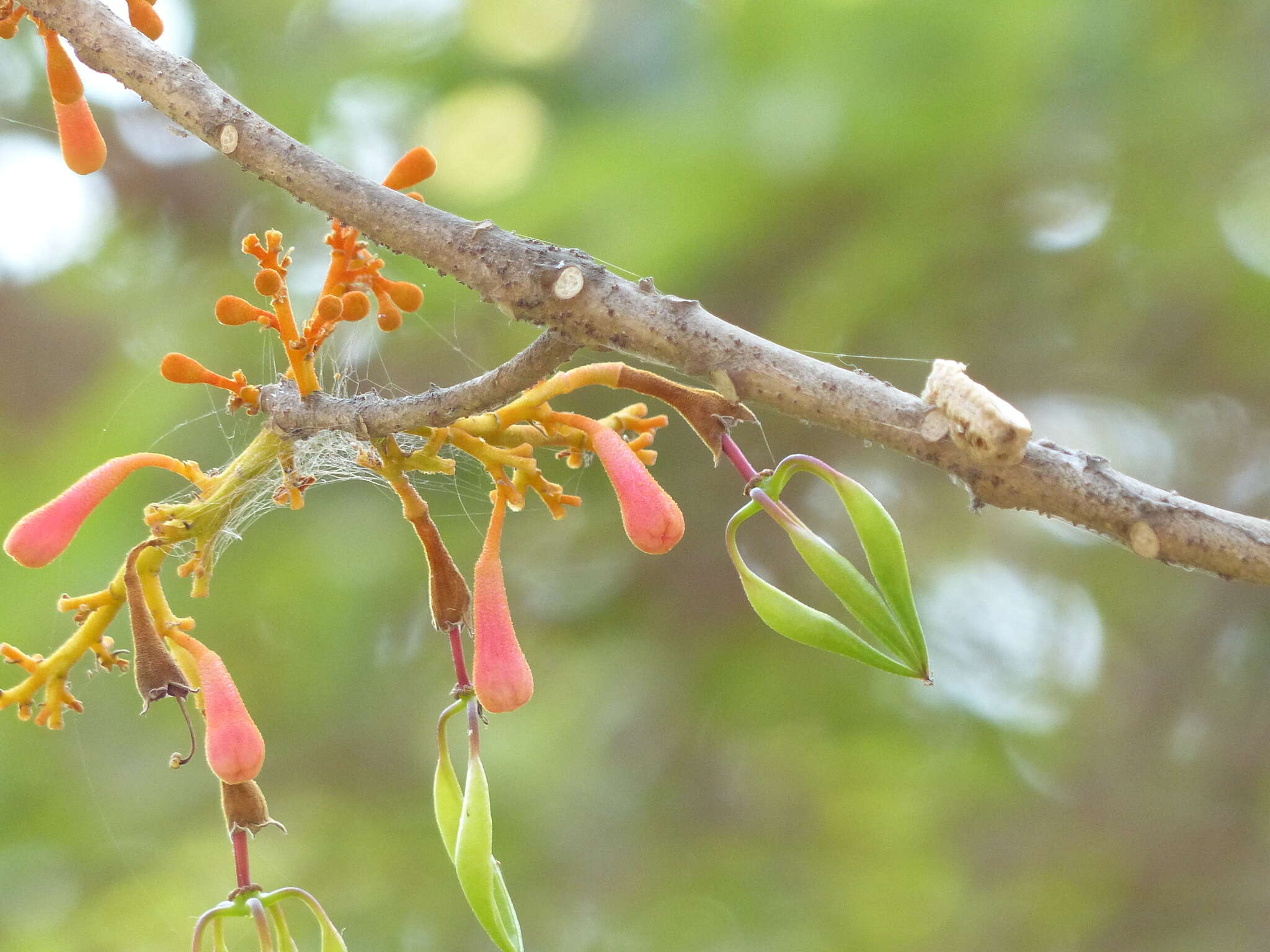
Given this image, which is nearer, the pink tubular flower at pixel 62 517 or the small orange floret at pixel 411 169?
the pink tubular flower at pixel 62 517

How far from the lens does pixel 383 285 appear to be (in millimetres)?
957

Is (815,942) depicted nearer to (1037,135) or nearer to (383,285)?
(1037,135)

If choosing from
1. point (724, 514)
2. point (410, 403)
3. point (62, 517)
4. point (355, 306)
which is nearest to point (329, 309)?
point (355, 306)

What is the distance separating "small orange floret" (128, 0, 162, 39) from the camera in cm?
99

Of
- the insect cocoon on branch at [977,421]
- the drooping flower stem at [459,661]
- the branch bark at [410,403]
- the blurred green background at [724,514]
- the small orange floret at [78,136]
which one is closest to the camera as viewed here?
the insect cocoon on branch at [977,421]

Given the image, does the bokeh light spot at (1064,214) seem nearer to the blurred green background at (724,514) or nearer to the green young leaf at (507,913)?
the blurred green background at (724,514)

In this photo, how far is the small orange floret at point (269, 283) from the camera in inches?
34.9

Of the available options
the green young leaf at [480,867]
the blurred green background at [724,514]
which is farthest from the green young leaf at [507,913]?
the blurred green background at [724,514]

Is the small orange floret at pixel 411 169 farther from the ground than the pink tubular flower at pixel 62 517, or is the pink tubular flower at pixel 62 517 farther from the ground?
the small orange floret at pixel 411 169

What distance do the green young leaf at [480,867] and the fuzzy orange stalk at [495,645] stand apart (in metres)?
0.07

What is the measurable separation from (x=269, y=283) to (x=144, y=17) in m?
0.29

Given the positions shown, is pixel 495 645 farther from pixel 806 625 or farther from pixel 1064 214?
pixel 1064 214

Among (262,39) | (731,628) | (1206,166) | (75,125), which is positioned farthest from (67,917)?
(1206,166)

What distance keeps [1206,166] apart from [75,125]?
8.12ft
